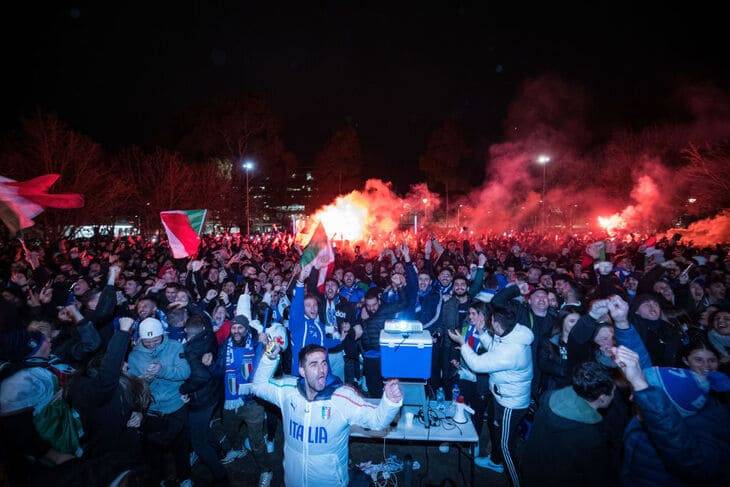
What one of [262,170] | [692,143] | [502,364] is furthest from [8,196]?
[692,143]

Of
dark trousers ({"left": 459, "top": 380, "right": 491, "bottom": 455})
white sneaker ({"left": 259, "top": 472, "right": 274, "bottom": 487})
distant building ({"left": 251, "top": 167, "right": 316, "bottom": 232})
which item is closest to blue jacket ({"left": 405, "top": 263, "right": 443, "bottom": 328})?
dark trousers ({"left": 459, "top": 380, "right": 491, "bottom": 455})

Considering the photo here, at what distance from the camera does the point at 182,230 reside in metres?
8.14

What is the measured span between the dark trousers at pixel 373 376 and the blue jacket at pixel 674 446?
395cm

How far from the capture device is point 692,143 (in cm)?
2461

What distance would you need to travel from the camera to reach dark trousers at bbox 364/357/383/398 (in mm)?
6113

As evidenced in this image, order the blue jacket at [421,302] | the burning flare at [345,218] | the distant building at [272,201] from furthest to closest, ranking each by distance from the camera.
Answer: the distant building at [272,201] < the burning flare at [345,218] < the blue jacket at [421,302]

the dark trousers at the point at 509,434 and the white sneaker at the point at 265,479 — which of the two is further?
the white sneaker at the point at 265,479

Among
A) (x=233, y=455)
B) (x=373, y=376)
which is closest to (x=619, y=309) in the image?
(x=373, y=376)

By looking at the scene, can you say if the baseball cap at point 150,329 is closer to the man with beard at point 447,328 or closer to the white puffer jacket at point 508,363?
the white puffer jacket at point 508,363

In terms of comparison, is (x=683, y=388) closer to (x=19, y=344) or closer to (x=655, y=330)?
(x=655, y=330)

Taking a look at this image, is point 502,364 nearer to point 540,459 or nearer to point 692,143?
point 540,459

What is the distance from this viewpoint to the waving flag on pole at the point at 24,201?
7.46m

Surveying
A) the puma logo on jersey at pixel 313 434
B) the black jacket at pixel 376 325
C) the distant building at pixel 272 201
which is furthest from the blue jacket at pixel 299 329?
the distant building at pixel 272 201

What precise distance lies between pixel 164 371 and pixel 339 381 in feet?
7.67
